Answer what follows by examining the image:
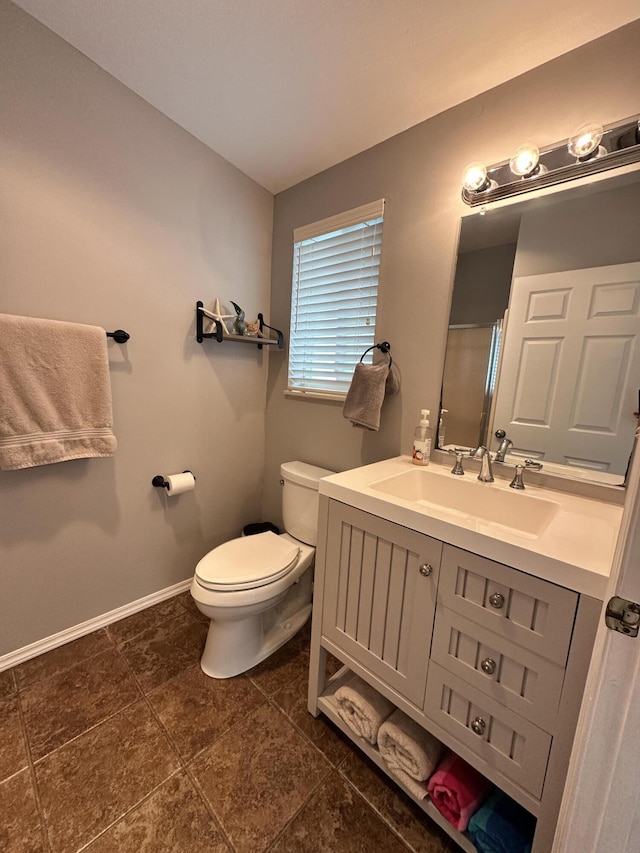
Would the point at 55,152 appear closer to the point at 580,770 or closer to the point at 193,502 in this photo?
the point at 193,502

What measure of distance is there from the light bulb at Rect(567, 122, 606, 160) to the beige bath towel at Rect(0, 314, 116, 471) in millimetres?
1769

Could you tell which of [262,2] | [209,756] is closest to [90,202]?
[262,2]

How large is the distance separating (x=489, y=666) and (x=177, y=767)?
41.1 inches

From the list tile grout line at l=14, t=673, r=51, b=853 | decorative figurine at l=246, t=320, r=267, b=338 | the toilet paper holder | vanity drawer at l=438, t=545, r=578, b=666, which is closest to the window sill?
decorative figurine at l=246, t=320, r=267, b=338

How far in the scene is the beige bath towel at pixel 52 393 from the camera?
119 centimetres

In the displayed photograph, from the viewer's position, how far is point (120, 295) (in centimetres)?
148

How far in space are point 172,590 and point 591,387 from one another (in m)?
2.15

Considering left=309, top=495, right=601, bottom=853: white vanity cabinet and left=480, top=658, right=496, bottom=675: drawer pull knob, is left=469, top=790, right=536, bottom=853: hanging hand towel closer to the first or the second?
left=309, top=495, right=601, bottom=853: white vanity cabinet

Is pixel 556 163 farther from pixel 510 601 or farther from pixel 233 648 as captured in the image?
pixel 233 648

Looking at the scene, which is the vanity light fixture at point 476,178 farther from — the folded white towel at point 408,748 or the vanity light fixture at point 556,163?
the folded white towel at point 408,748

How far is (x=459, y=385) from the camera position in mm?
1363

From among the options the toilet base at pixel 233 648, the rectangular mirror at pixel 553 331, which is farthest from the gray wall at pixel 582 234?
the toilet base at pixel 233 648

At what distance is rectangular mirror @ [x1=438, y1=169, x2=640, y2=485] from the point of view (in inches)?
40.4

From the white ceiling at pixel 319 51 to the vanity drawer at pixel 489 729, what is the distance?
186 centimetres
